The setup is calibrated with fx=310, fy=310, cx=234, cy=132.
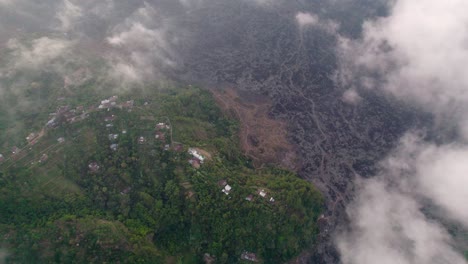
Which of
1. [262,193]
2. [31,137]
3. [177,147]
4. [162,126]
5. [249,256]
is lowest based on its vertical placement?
[249,256]

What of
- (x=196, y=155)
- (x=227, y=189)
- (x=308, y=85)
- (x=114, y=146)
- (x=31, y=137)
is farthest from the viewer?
(x=308, y=85)

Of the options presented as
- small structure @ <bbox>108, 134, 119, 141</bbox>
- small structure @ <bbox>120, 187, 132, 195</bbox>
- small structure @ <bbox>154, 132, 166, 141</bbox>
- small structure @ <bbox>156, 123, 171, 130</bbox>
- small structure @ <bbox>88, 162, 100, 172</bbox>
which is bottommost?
small structure @ <bbox>120, 187, 132, 195</bbox>

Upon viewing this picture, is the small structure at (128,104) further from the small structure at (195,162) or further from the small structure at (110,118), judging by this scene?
the small structure at (195,162)

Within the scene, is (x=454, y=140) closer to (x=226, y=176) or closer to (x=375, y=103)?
(x=375, y=103)

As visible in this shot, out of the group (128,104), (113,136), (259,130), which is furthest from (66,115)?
(259,130)

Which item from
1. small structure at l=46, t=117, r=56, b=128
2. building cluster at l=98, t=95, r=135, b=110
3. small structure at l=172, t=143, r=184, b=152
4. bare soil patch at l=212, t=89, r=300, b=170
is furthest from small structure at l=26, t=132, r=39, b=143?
bare soil patch at l=212, t=89, r=300, b=170

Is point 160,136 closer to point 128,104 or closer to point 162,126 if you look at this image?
point 162,126

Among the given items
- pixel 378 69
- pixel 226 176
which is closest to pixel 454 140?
pixel 378 69

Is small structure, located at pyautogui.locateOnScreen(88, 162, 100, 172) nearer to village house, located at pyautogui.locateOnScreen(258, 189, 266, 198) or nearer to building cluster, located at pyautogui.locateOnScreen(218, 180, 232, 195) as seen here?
building cluster, located at pyautogui.locateOnScreen(218, 180, 232, 195)
